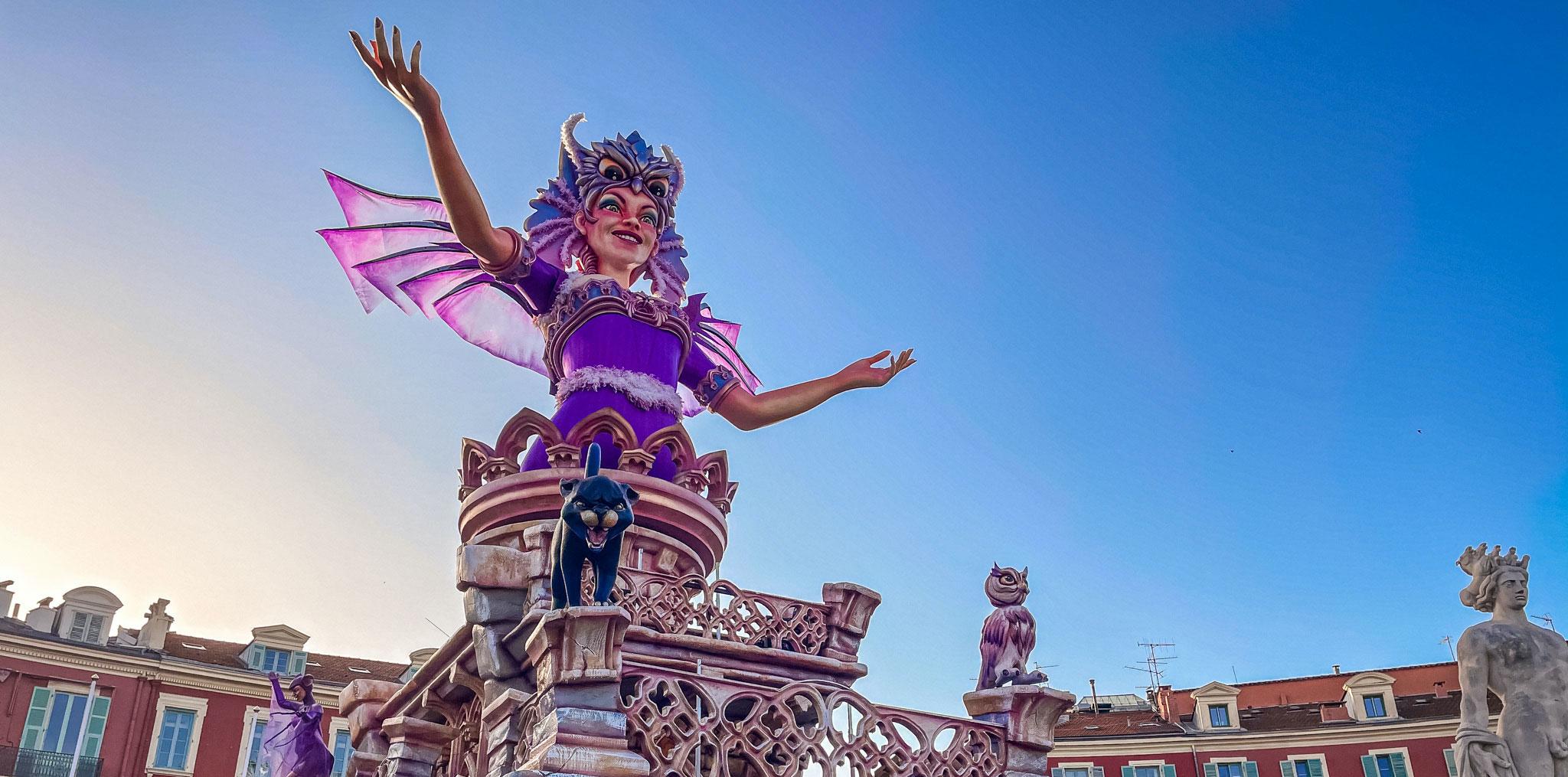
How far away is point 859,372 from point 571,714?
6.29 m

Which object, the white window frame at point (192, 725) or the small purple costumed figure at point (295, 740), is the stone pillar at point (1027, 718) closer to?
the small purple costumed figure at point (295, 740)

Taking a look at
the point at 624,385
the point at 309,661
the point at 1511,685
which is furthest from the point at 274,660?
the point at 1511,685

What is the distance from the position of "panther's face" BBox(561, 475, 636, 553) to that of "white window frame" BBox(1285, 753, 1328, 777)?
35.3 meters

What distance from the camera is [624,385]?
11.0 m

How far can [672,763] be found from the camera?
724cm

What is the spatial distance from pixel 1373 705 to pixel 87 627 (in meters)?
37.1

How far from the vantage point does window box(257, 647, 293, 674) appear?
34.6 m

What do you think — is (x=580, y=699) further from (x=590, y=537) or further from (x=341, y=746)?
(x=341, y=746)

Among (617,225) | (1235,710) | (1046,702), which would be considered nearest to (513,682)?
(1046,702)

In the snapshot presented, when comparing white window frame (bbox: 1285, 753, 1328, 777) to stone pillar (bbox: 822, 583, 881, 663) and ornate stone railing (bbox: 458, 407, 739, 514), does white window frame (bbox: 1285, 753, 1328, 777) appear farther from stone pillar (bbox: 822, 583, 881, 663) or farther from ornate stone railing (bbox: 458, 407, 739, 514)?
stone pillar (bbox: 822, 583, 881, 663)

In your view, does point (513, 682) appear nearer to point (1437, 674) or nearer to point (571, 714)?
point (571, 714)

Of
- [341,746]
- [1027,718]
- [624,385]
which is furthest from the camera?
[341,746]

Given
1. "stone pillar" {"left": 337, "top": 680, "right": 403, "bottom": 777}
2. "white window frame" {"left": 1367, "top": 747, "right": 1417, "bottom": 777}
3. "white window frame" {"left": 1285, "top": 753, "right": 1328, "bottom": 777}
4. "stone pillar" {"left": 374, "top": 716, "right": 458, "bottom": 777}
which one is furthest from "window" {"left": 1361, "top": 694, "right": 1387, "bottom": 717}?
"stone pillar" {"left": 374, "top": 716, "right": 458, "bottom": 777}

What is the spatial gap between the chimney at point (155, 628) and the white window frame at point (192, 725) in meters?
1.75
